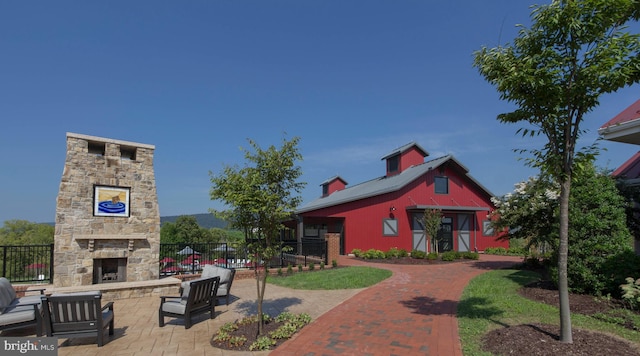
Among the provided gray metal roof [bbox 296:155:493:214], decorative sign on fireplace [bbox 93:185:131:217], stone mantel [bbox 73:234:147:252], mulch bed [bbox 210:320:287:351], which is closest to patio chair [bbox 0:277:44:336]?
mulch bed [bbox 210:320:287:351]

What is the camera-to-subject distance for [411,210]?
2167 centimetres

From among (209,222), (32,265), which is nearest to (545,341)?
(32,265)

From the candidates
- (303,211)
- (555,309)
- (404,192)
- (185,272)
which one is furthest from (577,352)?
(303,211)

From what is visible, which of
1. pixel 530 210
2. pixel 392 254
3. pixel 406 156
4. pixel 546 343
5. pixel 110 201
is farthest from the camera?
pixel 406 156

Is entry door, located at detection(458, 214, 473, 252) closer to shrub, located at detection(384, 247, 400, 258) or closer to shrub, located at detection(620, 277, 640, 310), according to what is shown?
shrub, located at detection(384, 247, 400, 258)

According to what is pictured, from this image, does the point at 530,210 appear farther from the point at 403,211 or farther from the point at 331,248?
the point at 403,211

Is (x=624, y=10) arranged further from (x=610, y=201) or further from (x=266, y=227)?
(x=266, y=227)

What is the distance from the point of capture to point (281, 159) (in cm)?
647

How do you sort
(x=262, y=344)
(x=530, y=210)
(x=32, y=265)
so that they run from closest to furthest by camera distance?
(x=262, y=344) < (x=530, y=210) < (x=32, y=265)

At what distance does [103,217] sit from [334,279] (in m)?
7.90

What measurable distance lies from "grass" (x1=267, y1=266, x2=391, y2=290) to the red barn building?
24.6 feet

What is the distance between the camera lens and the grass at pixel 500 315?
543 cm

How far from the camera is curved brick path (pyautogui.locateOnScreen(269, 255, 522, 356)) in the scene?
5297mm

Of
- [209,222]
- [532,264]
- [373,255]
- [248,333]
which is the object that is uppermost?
[532,264]
